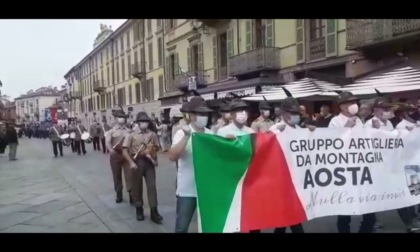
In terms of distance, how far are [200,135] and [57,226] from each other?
3.27 meters

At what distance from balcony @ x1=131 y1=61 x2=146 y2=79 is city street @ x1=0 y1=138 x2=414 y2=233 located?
22439 millimetres

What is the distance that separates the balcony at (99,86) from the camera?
39875 millimetres

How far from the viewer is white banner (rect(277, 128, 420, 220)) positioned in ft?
15.4

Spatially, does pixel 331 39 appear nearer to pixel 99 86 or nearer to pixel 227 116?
pixel 227 116

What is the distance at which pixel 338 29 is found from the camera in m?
15.4

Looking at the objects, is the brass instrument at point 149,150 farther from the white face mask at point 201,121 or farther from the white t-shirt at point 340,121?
the white t-shirt at point 340,121

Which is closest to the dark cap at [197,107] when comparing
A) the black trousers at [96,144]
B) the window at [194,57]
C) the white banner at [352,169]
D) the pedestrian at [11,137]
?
the white banner at [352,169]

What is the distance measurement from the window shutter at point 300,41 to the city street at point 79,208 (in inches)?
296

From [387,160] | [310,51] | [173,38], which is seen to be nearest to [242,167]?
[387,160]

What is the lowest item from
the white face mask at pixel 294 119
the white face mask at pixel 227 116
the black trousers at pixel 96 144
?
the black trousers at pixel 96 144

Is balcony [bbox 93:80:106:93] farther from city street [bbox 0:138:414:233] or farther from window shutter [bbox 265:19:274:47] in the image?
city street [bbox 0:138:414:233]

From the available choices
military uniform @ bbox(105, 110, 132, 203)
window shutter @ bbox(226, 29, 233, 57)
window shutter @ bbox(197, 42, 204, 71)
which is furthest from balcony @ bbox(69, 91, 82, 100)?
military uniform @ bbox(105, 110, 132, 203)

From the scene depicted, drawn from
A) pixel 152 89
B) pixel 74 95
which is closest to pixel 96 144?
pixel 152 89

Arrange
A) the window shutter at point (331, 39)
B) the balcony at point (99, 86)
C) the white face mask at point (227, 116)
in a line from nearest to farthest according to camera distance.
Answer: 1. the white face mask at point (227, 116)
2. the window shutter at point (331, 39)
3. the balcony at point (99, 86)
